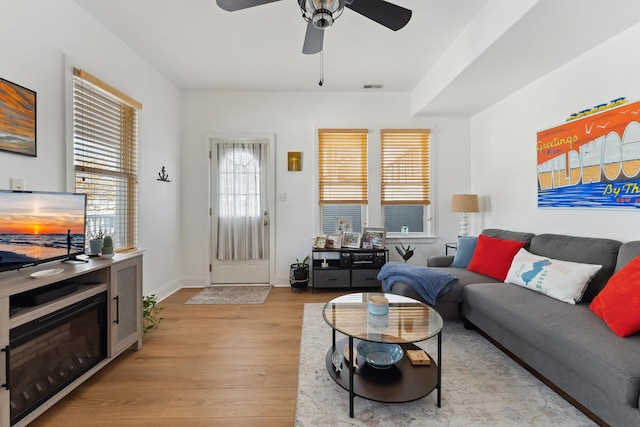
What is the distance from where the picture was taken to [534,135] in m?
2.97

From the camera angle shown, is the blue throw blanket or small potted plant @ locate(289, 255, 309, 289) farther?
small potted plant @ locate(289, 255, 309, 289)

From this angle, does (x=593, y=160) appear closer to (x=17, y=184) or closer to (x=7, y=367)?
(x=7, y=367)

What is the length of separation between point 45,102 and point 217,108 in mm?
2205

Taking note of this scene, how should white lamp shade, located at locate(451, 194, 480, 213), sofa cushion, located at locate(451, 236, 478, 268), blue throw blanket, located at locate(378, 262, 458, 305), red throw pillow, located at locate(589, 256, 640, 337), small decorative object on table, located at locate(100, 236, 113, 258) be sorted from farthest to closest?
white lamp shade, located at locate(451, 194, 480, 213) → sofa cushion, located at locate(451, 236, 478, 268) → blue throw blanket, located at locate(378, 262, 458, 305) → small decorative object on table, located at locate(100, 236, 113, 258) → red throw pillow, located at locate(589, 256, 640, 337)

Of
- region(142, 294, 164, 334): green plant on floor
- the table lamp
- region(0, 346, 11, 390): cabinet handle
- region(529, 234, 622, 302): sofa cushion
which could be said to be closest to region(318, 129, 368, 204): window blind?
the table lamp

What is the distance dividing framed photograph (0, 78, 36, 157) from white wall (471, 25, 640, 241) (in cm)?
425

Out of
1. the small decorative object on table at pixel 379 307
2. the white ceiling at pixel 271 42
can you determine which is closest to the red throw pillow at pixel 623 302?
the small decorative object on table at pixel 379 307

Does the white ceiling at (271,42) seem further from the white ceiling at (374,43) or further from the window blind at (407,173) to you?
the window blind at (407,173)

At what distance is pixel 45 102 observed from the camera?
2.04 meters

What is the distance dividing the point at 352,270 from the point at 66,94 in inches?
132

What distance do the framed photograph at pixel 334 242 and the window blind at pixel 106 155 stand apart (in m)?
2.32

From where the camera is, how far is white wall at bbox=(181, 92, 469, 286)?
4.06 m

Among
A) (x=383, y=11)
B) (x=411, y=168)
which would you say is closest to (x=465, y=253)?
(x=411, y=168)

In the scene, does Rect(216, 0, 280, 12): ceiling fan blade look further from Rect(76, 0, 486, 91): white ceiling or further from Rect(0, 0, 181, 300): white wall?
Rect(0, 0, 181, 300): white wall
